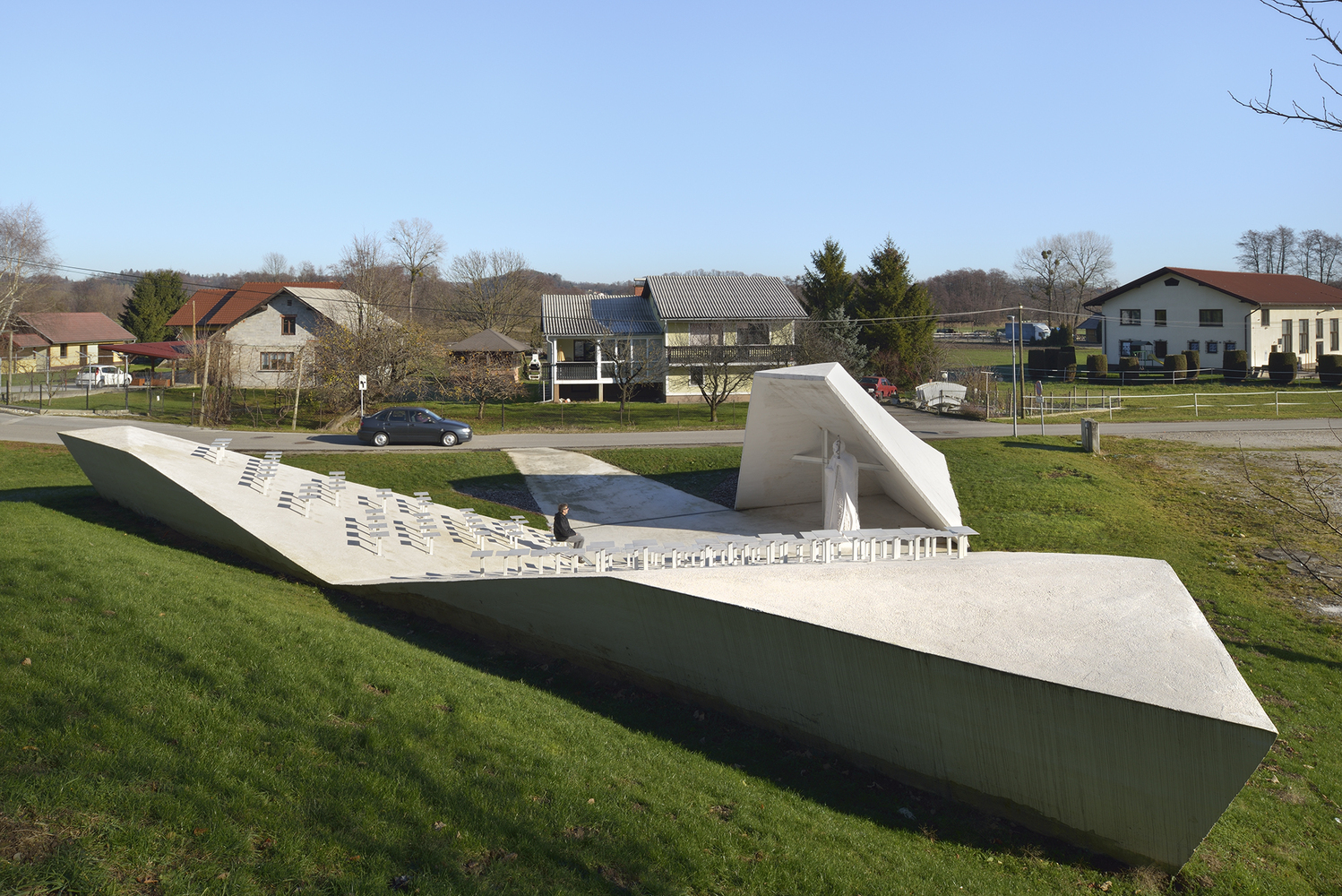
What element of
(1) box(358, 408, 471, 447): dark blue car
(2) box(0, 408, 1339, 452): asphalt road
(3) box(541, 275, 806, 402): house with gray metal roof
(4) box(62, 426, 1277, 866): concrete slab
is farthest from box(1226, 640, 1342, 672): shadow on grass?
(3) box(541, 275, 806, 402): house with gray metal roof

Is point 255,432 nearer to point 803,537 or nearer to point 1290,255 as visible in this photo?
point 803,537

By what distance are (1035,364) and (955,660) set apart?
176 feet

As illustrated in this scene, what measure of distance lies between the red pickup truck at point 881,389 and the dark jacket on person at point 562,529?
31219 millimetres

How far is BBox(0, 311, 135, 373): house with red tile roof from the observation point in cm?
6571

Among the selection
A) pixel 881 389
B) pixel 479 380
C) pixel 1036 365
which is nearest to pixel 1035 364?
pixel 1036 365

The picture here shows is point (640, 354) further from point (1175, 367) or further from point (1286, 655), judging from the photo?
point (1286, 655)

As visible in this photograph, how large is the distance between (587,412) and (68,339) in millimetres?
53090

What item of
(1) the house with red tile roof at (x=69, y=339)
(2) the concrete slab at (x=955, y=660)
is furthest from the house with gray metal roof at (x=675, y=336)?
(1) the house with red tile roof at (x=69, y=339)

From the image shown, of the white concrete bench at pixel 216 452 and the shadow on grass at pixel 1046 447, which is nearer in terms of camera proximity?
the white concrete bench at pixel 216 452

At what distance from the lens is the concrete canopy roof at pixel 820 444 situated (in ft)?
43.7

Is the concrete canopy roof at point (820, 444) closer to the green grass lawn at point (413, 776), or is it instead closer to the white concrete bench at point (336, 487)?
the green grass lawn at point (413, 776)

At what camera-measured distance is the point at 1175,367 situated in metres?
49.2

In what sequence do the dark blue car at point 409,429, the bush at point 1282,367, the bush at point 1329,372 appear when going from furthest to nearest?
the bush at point 1282,367
the bush at point 1329,372
the dark blue car at point 409,429

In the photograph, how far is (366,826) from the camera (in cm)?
586
